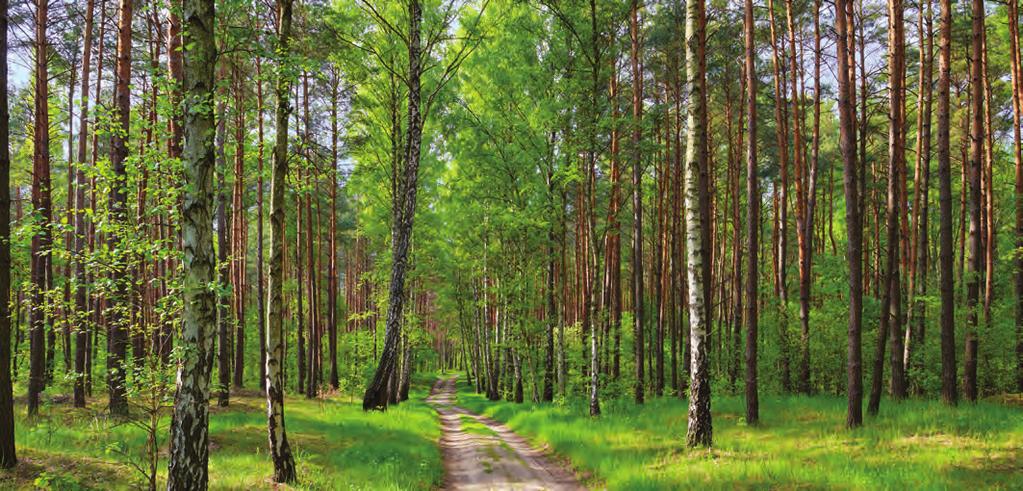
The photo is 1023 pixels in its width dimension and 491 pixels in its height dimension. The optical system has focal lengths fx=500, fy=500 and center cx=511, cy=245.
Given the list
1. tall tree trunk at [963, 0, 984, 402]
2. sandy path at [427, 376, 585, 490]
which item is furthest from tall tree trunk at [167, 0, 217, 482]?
tall tree trunk at [963, 0, 984, 402]

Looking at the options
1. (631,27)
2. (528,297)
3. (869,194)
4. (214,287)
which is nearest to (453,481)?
(214,287)

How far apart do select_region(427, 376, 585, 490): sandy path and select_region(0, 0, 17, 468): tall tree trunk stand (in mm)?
5985

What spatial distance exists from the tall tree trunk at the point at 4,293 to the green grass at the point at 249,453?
338 mm

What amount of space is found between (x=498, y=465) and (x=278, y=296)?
532cm

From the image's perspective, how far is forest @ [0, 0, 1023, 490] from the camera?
5.96 meters

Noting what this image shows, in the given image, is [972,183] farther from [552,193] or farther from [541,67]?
[541,67]

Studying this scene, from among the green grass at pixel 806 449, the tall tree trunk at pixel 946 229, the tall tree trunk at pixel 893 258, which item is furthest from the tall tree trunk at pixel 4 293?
the tall tree trunk at pixel 946 229

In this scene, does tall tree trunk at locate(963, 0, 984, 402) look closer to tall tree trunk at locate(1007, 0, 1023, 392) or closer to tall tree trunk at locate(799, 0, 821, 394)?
tall tree trunk at locate(1007, 0, 1023, 392)

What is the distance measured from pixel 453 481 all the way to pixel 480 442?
3987 mm

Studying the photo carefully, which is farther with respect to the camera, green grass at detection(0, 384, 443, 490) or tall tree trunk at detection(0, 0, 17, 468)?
green grass at detection(0, 384, 443, 490)

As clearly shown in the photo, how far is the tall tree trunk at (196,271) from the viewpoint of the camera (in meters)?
5.04

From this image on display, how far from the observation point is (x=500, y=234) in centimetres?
2212

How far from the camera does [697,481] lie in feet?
23.1

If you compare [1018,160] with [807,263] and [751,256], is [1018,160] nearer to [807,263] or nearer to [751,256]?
[807,263]
